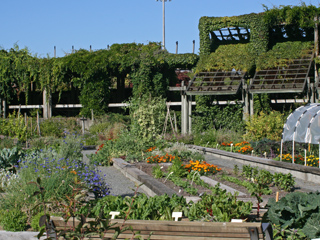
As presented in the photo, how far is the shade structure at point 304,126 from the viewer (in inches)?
420

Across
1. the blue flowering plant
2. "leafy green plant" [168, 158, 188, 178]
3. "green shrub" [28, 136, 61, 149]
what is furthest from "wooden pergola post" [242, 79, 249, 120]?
the blue flowering plant

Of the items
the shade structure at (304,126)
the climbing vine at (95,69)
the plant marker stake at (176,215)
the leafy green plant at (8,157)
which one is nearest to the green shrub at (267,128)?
the shade structure at (304,126)

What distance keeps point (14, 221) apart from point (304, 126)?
8639mm

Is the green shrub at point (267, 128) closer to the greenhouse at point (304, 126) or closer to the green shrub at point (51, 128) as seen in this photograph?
the greenhouse at point (304, 126)

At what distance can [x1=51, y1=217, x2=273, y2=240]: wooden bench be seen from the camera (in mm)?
3197

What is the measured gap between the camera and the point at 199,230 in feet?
10.9

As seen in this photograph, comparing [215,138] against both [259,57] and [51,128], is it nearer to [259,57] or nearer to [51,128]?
[259,57]

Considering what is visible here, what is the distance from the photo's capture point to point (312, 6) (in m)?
20.9

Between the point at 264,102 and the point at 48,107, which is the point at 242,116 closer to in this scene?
the point at 264,102

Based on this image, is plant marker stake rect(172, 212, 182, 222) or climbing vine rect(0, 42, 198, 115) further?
climbing vine rect(0, 42, 198, 115)

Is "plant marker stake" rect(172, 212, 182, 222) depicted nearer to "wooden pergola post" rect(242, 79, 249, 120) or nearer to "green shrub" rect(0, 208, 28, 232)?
"green shrub" rect(0, 208, 28, 232)

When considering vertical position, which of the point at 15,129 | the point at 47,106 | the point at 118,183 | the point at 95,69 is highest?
the point at 95,69

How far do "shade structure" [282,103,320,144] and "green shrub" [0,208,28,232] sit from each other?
26.2 ft

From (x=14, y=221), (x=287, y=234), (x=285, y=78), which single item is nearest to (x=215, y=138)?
(x=285, y=78)
